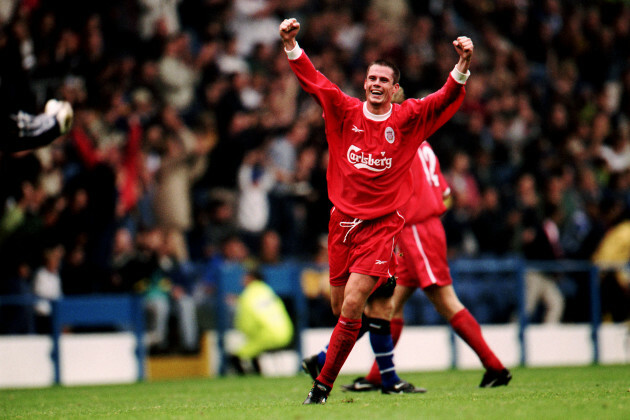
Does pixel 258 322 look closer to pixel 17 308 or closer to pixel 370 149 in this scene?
pixel 17 308

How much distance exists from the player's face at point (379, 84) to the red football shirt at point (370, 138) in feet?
0.36

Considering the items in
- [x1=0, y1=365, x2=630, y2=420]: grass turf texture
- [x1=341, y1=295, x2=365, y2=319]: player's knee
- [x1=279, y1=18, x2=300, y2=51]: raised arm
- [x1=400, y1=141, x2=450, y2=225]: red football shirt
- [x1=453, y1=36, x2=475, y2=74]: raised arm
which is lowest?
[x1=0, y1=365, x2=630, y2=420]: grass turf texture

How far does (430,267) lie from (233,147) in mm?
7176

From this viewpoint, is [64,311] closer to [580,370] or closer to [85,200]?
[85,200]

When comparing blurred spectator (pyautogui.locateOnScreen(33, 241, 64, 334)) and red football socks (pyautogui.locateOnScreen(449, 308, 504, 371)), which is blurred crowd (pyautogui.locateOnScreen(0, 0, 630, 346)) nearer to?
blurred spectator (pyautogui.locateOnScreen(33, 241, 64, 334))

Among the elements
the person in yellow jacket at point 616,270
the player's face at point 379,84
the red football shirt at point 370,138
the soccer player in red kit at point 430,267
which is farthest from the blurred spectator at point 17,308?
the person in yellow jacket at point 616,270

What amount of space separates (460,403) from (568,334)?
799 cm

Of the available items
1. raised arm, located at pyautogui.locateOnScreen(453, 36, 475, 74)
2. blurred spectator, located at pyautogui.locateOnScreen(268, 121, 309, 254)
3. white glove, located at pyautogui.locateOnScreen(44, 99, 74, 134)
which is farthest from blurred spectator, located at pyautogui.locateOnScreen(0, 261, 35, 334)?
raised arm, located at pyautogui.locateOnScreen(453, 36, 475, 74)

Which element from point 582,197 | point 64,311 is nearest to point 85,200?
point 64,311

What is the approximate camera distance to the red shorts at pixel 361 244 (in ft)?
24.7

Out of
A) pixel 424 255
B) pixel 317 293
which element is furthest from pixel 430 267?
pixel 317 293

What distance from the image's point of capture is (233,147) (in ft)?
51.8

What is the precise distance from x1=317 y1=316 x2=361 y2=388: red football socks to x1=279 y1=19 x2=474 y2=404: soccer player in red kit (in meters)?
0.13

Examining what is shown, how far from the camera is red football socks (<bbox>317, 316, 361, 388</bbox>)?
7367 millimetres
